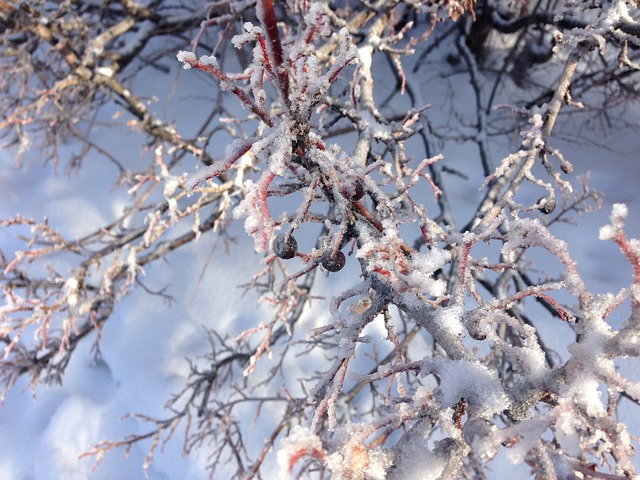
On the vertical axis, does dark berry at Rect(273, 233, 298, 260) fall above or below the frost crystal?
below

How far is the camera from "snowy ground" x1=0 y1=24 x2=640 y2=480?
2441 millimetres

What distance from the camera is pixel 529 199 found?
8.30ft

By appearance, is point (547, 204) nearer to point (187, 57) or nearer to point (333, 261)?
point (333, 261)

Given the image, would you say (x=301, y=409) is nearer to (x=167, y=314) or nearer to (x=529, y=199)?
(x=167, y=314)

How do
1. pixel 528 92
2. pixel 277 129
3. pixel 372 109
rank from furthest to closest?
pixel 528 92, pixel 372 109, pixel 277 129

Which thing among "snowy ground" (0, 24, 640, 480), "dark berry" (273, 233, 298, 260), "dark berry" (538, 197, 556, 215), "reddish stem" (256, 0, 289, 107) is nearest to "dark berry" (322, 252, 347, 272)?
"dark berry" (273, 233, 298, 260)

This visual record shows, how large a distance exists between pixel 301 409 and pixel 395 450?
1.42 m

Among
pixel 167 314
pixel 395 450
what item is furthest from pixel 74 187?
pixel 395 450

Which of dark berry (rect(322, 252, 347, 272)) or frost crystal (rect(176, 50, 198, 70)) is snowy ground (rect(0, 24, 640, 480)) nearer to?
dark berry (rect(322, 252, 347, 272))

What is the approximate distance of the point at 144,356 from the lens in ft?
8.36

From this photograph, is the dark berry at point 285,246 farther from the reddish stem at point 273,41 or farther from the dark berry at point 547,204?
the dark berry at point 547,204

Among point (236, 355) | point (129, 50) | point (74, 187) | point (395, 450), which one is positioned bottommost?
point (395, 450)

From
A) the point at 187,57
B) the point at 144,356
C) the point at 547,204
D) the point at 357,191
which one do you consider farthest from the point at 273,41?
the point at 144,356

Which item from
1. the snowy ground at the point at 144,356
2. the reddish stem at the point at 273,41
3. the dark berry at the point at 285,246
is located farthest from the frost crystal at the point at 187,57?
the snowy ground at the point at 144,356
